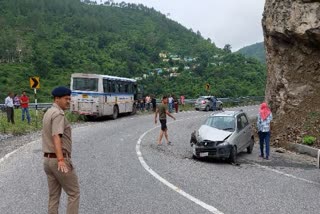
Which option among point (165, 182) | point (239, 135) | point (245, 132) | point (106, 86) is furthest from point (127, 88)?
point (165, 182)

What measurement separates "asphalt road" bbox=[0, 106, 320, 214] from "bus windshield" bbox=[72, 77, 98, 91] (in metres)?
12.8

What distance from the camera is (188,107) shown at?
160ft

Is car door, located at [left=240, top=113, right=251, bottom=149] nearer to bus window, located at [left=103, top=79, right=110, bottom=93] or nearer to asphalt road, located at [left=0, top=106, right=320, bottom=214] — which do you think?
asphalt road, located at [left=0, top=106, right=320, bottom=214]

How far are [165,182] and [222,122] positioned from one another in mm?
5609

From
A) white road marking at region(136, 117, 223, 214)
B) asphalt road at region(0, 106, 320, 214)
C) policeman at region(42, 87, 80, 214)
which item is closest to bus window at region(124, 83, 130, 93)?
asphalt road at region(0, 106, 320, 214)

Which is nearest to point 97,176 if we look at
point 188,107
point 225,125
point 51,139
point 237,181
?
point 237,181

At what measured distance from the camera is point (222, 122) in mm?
14875

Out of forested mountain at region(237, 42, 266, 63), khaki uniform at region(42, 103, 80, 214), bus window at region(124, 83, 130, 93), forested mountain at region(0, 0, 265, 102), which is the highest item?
forested mountain at region(237, 42, 266, 63)

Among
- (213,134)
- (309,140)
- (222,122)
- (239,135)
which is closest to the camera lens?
(213,134)

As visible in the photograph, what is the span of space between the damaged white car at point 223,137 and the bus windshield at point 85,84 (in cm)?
1471

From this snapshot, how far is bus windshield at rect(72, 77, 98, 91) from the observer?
28625mm

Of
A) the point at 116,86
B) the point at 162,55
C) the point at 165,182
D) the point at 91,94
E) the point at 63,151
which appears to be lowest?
the point at 165,182

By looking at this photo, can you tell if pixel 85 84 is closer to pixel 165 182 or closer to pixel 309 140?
pixel 309 140

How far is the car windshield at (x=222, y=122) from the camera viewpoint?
14555 mm
